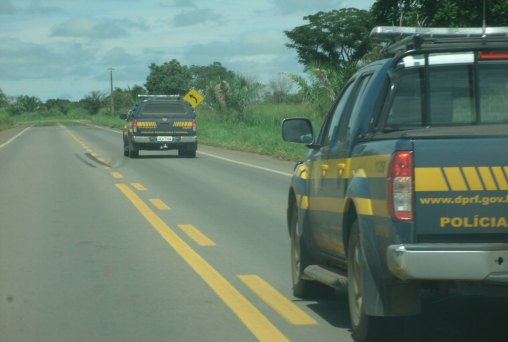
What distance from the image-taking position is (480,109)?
6723mm

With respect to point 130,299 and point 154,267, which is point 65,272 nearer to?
point 154,267

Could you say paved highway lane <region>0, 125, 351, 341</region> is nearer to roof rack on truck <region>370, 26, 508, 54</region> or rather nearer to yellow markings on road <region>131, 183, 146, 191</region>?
yellow markings on road <region>131, 183, 146, 191</region>

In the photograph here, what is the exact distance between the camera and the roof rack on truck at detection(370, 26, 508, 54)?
6.59 meters

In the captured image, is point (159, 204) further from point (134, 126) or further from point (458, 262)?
point (134, 126)

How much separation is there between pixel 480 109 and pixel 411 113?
435mm

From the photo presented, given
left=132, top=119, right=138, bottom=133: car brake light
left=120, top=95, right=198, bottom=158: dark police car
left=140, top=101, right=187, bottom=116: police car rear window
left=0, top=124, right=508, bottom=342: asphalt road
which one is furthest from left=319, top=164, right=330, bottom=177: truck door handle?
left=140, top=101, right=187, bottom=116: police car rear window

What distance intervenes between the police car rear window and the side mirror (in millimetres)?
24059

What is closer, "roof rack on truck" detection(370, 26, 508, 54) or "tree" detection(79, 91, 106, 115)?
"roof rack on truck" detection(370, 26, 508, 54)

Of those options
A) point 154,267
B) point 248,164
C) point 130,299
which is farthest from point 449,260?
point 248,164

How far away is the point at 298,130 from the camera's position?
334 inches

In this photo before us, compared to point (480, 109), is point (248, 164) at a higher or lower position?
lower

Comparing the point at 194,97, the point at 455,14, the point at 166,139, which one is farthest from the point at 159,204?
the point at 194,97

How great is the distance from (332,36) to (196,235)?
7098 centimetres

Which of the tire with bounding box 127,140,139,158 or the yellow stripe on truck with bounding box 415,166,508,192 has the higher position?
the yellow stripe on truck with bounding box 415,166,508,192
